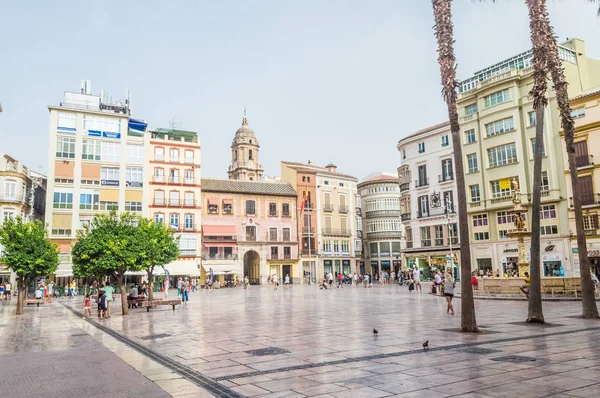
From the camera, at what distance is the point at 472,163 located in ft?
157

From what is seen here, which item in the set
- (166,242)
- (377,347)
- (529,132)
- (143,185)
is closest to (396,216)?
(529,132)

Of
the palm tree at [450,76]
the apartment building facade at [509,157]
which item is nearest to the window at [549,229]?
the apartment building facade at [509,157]

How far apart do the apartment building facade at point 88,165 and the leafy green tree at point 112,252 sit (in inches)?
1225

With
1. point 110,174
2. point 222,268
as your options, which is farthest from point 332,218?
point 110,174

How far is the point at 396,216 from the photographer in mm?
74562

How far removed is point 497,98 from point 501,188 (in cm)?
936

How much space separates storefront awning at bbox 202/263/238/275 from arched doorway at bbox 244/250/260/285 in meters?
4.43

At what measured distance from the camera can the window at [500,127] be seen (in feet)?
146

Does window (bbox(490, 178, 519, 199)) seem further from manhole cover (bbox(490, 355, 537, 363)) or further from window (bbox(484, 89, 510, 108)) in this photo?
manhole cover (bbox(490, 355, 537, 363))

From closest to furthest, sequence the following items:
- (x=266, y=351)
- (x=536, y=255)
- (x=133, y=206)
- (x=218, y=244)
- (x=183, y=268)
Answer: (x=266, y=351) → (x=536, y=255) → (x=133, y=206) → (x=183, y=268) → (x=218, y=244)

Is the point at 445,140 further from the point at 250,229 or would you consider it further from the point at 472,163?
the point at 250,229

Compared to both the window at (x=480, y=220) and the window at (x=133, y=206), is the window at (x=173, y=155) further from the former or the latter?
the window at (x=480, y=220)

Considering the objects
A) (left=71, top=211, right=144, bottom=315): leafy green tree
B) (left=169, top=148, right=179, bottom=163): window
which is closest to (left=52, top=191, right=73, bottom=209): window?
(left=169, top=148, right=179, bottom=163): window

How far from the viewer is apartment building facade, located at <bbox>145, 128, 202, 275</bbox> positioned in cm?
5675
